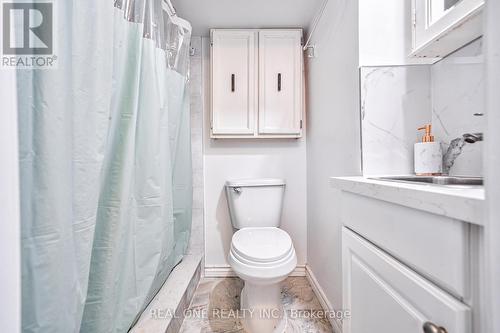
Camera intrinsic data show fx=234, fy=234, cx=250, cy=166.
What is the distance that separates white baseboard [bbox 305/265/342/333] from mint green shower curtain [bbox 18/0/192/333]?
2.99ft

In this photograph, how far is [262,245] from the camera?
1.20 metres

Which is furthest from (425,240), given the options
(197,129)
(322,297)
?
(197,129)

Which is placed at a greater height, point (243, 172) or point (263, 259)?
point (243, 172)

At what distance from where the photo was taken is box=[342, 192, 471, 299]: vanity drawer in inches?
13.0

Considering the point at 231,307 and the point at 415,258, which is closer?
the point at 415,258

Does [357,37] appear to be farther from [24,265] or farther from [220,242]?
[220,242]

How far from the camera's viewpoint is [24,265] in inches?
20.2

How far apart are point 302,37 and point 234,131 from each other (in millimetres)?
846

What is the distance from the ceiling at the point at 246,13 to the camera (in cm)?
144

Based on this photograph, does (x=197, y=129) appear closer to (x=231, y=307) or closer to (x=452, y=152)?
(x=231, y=307)

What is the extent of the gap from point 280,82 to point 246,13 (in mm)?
493

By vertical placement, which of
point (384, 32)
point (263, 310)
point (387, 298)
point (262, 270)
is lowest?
point (263, 310)

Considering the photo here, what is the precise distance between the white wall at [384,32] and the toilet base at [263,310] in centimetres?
114

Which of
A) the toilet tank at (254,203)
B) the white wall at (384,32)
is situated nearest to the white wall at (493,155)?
the white wall at (384,32)
